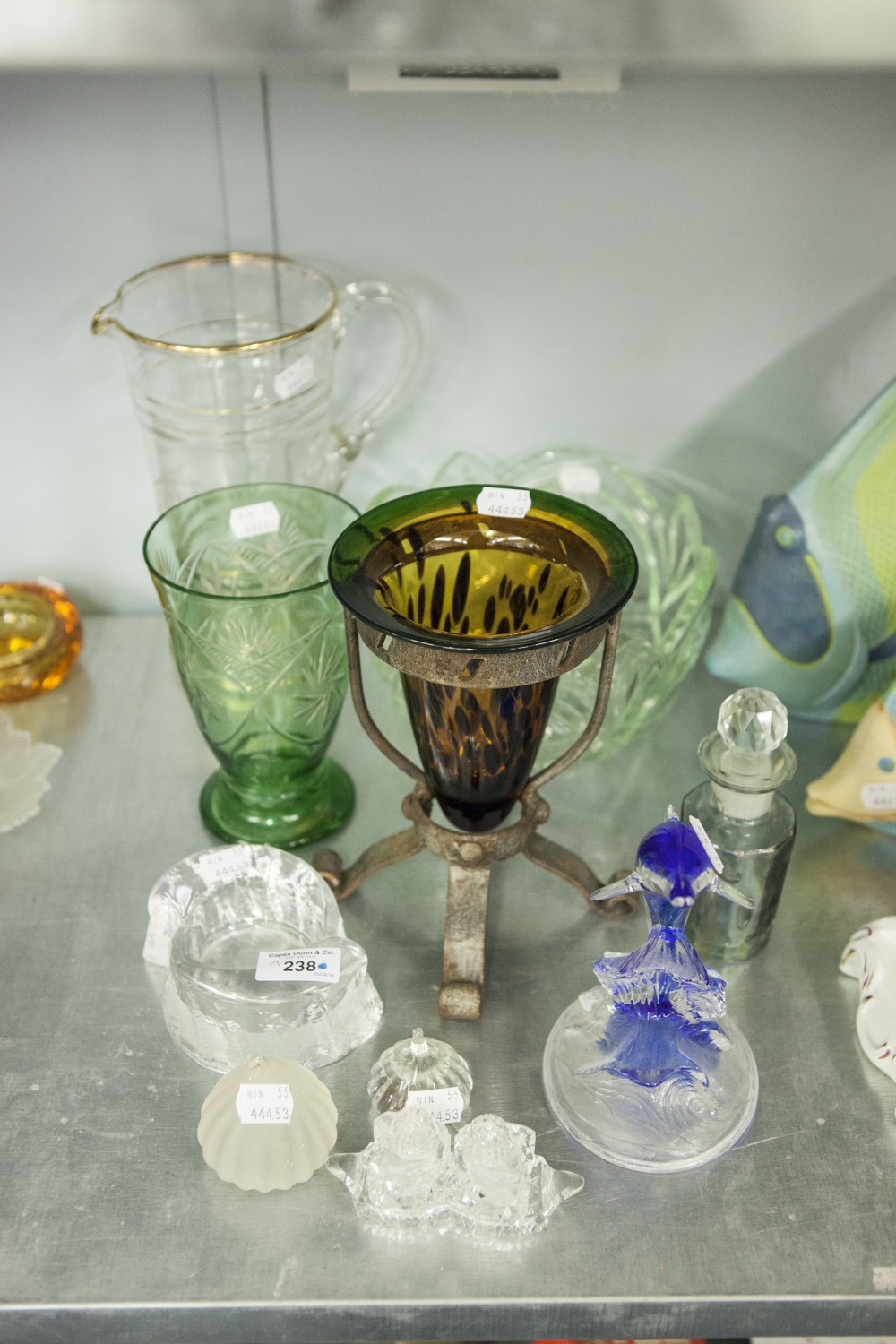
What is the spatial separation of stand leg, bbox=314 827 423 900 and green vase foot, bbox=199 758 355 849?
0.04m

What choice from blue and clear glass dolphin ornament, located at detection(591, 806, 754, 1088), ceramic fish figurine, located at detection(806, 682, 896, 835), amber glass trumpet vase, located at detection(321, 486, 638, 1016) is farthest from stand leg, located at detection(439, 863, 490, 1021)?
ceramic fish figurine, located at detection(806, 682, 896, 835)

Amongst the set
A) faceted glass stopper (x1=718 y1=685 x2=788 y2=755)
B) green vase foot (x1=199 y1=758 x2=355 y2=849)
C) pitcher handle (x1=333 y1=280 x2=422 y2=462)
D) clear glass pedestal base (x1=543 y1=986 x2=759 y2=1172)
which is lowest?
green vase foot (x1=199 y1=758 x2=355 y2=849)

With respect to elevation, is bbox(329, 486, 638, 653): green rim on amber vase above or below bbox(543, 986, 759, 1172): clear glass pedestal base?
above

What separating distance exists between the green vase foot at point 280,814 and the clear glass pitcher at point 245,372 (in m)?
0.28

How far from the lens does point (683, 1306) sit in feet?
2.35

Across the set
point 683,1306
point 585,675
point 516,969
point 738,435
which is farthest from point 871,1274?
point 738,435

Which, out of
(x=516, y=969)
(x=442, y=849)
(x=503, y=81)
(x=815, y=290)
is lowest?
(x=516, y=969)

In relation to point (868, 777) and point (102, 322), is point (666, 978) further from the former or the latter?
point (102, 322)

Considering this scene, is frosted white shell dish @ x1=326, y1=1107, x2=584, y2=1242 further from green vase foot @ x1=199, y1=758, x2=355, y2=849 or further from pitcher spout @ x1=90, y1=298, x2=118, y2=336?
pitcher spout @ x1=90, y1=298, x2=118, y2=336

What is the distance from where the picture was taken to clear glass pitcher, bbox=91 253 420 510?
3.53ft

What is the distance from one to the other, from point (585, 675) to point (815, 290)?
427 millimetres

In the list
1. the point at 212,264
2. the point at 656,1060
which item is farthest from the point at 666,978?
the point at 212,264

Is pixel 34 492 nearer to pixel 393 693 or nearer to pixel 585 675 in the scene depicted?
pixel 393 693

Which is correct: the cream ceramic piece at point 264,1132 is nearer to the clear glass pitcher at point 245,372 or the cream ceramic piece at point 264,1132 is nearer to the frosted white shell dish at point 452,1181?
the frosted white shell dish at point 452,1181
